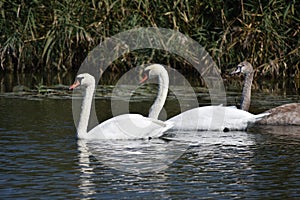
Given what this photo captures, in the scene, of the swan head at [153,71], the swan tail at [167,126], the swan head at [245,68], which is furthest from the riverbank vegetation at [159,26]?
the swan tail at [167,126]

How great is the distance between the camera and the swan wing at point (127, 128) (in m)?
9.95

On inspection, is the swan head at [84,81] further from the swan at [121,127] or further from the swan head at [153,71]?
the swan head at [153,71]

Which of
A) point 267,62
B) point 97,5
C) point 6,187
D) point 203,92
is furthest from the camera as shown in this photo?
point 97,5

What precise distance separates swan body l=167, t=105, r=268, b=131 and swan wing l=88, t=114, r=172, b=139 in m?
0.76

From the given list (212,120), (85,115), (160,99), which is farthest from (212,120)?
(85,115)

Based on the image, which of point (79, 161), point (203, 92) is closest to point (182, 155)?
point (79, 161)

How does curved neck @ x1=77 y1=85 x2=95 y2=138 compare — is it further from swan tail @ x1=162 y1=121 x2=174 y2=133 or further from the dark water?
swan tail @ x1=162 y1=121 x2=174 y2=133

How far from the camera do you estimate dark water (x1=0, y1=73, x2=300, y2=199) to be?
24.5 feet

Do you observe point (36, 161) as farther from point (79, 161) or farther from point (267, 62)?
point (267, 62)

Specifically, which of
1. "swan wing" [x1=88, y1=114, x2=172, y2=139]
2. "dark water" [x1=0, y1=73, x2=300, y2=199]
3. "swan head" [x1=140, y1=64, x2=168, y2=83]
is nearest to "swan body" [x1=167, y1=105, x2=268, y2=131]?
"dark water" [x1=0, y1=73, x2=300, y2=199]

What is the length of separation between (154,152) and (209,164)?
843 millimetres

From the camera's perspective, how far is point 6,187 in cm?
756

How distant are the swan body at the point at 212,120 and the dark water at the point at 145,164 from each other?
0.18 metres

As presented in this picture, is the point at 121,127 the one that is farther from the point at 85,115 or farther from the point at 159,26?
the point at 159,26
